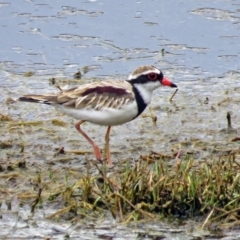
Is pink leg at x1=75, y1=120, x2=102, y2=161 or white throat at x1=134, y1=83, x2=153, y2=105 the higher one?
white throat at x1=134, y1=83, x2=153, y2=105

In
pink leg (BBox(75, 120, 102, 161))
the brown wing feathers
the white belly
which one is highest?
the brown wing feathers

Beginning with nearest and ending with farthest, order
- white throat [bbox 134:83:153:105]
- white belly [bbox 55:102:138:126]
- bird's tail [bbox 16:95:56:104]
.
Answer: white belly [bbox 55:102:138:126] < bird's tail [bbox 16:95:56:104] < white throat [bbox 134:83:153:105]

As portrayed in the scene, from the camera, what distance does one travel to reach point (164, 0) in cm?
1421

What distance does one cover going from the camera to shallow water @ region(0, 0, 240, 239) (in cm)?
966

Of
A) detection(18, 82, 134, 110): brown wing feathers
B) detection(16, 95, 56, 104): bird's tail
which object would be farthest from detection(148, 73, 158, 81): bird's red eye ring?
detection(16, 95, 56, 104): bird's tail

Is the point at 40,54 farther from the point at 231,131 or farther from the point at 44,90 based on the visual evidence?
the point at 231,131

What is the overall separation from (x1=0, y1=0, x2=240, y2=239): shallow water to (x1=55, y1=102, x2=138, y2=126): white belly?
1.40 feet

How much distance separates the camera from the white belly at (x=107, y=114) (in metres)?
9.25

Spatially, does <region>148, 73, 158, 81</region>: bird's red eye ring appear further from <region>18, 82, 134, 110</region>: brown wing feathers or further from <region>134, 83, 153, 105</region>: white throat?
<region>18, 82, 134, 110</region>: brown wing feathers

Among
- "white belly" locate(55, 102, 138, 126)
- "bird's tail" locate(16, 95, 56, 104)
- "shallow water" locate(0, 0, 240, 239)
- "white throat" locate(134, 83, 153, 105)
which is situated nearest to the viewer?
"white belly" locate(55, 102, 138, 126)

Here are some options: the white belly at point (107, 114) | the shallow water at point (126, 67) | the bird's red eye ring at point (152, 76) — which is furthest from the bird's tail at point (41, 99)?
the bird's red eye ring at point (152, 76)

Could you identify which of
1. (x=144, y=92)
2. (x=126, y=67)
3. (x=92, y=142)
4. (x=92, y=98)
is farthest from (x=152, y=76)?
(x=126, y=67)

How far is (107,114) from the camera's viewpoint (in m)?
9.27

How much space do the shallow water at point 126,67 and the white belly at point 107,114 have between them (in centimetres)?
43
